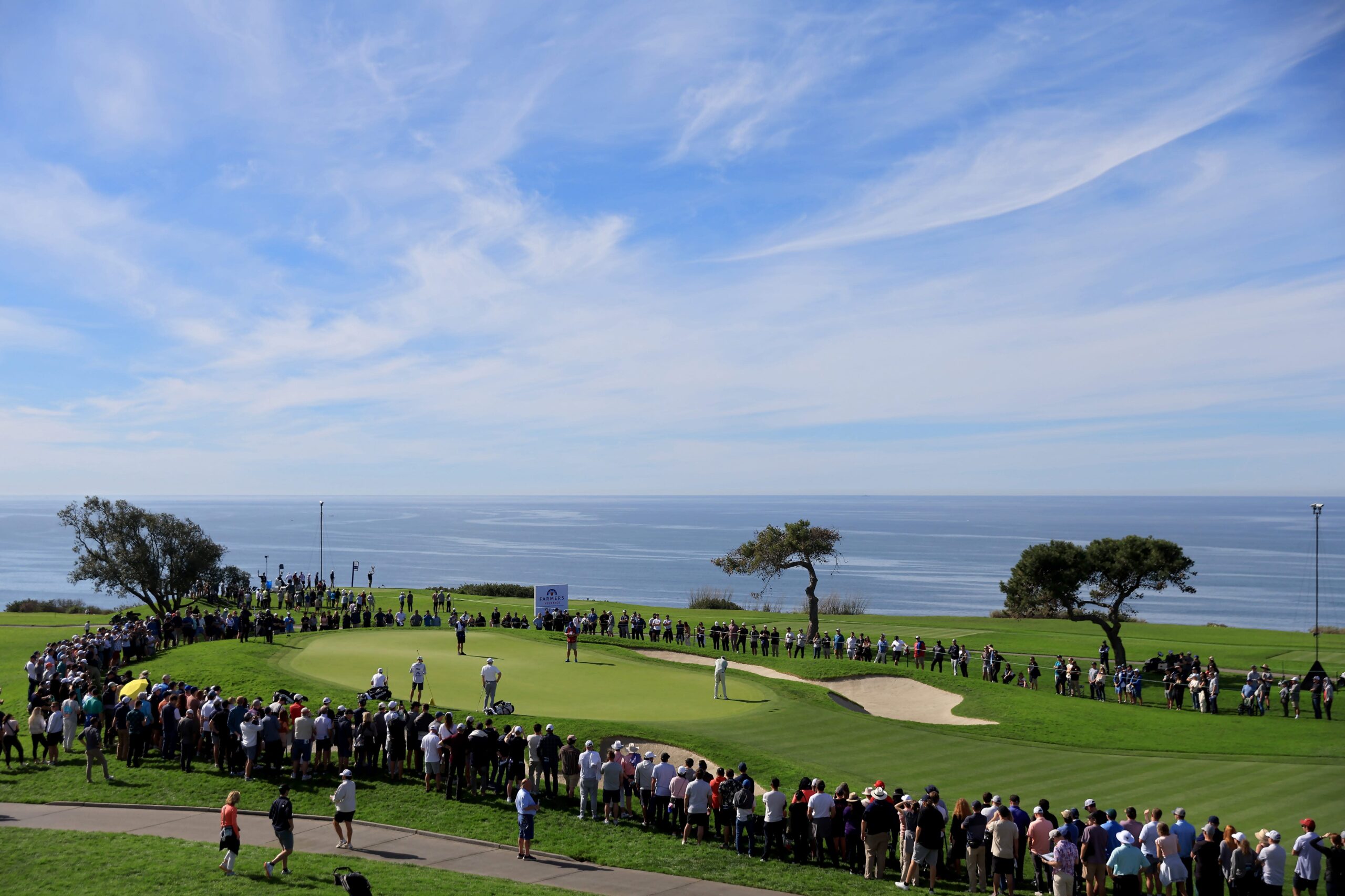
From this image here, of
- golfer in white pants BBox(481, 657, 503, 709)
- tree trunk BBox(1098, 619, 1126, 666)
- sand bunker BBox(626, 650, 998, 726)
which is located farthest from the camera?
tree trunk BBox(1098, 619, 1126, 666)

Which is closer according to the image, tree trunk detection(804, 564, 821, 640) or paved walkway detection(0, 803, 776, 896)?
paved walkway detection(0, 803, 776, 896)

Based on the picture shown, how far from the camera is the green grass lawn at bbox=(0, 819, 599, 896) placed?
46.2 feet

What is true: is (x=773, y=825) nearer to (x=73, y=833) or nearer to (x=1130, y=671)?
(x=73, y=833)

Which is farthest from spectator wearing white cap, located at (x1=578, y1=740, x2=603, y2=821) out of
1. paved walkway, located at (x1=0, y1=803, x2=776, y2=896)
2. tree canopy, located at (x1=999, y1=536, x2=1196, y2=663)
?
tree canopy, located at (x1=999, y1=536, x2=1196, y2=663)

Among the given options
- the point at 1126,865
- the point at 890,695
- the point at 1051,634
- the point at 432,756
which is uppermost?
the point at 432,756

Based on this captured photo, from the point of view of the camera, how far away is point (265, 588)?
5334cm

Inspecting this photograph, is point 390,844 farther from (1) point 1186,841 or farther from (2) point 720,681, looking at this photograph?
(2) point 720,681

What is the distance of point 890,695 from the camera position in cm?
3503

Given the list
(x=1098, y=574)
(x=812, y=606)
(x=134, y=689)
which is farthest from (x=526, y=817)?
(x=1098, y=574)

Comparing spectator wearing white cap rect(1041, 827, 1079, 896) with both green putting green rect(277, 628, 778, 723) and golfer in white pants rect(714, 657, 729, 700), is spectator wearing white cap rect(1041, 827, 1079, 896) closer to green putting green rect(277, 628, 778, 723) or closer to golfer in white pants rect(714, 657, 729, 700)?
green putting green rect(277, 628, 778, 723)

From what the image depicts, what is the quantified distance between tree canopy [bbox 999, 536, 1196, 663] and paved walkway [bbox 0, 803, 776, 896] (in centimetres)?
3426

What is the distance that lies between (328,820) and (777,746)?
11872 mm

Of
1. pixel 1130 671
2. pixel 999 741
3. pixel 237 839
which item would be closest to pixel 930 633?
pixel 1130 671

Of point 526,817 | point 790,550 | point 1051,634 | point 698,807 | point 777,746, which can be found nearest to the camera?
point 526,817
